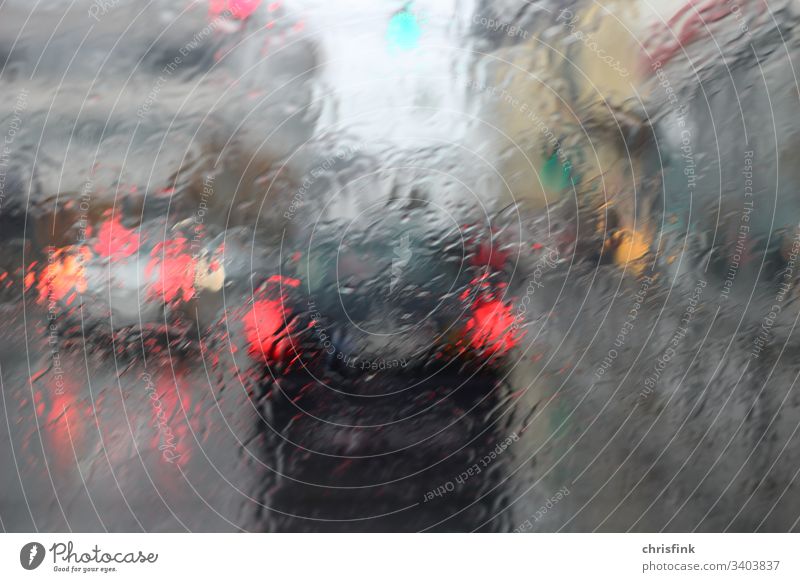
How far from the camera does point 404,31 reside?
0.78 meters

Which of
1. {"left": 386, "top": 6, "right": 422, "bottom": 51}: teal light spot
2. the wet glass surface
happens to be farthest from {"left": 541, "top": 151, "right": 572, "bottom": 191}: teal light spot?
{"left": 386, "top": 6, "right": 422, "bottom": 51}: teal light spot

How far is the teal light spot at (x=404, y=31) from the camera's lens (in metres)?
0.78

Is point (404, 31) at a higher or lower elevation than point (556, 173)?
higher

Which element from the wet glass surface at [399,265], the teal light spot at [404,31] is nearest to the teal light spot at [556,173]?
the wet glass surface at [399,265]

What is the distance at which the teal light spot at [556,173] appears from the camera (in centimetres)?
79

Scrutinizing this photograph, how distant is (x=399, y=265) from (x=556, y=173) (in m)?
0.22

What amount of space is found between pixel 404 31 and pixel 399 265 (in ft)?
0.92

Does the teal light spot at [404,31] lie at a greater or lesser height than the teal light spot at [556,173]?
greater

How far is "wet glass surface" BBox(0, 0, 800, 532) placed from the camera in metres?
0.78

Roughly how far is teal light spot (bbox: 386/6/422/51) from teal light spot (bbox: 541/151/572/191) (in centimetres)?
21

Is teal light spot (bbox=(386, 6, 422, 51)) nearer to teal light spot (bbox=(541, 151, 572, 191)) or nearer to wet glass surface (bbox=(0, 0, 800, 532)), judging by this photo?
wet glass surface (bbox=(0, 0, 800, 532))

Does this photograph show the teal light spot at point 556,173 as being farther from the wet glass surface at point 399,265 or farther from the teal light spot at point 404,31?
the teal light spot at point 404,31

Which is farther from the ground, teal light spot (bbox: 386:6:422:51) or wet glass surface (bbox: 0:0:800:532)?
teal light spot (bbox: 386:6:422:51)

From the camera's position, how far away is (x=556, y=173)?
795 millimetres
